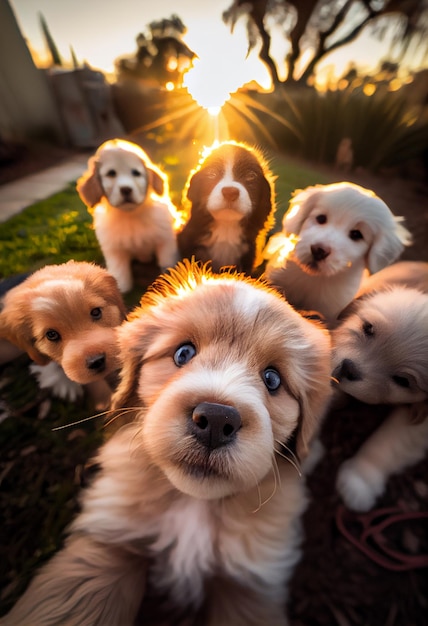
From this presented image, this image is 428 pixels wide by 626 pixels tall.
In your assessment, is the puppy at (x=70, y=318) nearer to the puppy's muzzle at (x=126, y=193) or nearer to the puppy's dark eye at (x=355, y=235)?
the puppy's muzzle at (x=126, y=193)

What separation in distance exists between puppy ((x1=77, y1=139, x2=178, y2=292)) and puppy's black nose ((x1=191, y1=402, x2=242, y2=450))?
40cm

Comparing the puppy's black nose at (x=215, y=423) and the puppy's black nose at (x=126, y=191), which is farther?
the puppy's black nose at (x=126, y=191)

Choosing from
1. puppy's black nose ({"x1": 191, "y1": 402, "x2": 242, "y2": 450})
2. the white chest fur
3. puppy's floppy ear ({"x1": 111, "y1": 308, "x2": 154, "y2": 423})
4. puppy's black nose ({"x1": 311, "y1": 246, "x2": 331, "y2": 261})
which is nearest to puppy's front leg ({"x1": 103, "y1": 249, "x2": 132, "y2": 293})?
puppy's floppy ear ({"x1": 111, "y1": 308, "x2": 154, "y2": 423})

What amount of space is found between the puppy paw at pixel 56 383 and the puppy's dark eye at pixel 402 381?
733 millimetres

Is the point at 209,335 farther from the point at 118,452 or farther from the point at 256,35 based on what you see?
the point at 256,35

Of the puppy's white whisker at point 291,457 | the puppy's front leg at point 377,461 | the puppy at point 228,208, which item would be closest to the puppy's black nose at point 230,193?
the puppy at point 228,208

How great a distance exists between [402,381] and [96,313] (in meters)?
0.65

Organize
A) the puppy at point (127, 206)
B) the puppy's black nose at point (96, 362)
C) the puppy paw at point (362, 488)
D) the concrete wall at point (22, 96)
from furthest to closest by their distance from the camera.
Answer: the puppy paw at point (362, 488) < the puppy at point (127, 206) < the concrete wall at point (22, 96) < the puppy's black nose at point (96, 362)

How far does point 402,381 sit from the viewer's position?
675mm

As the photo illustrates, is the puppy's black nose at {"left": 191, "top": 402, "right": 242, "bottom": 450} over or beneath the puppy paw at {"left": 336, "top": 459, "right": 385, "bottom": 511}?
over

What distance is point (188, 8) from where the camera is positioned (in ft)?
2.29

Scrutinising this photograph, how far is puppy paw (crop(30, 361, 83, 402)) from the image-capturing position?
0.78m

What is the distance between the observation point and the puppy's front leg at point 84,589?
0.70m

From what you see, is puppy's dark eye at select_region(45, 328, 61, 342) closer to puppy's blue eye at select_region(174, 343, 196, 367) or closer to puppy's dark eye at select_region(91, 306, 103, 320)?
puppy's dark eye at select_region(91, 306, 103, 320)
